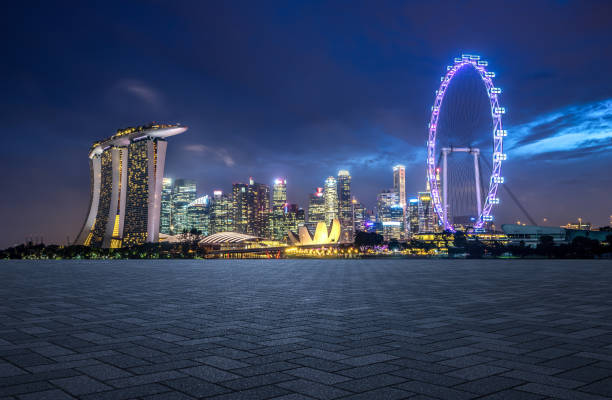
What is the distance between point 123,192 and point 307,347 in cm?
14135

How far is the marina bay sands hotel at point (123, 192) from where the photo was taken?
432 feet

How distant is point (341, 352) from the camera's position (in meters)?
6.04

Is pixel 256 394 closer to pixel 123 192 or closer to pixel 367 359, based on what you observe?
pixel 367 359

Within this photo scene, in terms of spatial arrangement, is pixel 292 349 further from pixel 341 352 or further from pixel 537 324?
pixel 537 324

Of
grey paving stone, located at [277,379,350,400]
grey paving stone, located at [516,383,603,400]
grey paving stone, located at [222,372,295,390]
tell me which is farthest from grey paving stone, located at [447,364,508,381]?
grey paving stone, located at [222,372,295,390]

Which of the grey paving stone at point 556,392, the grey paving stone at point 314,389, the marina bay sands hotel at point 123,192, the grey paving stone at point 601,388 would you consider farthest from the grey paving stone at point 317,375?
the marina bay sands hotel at point 123,192

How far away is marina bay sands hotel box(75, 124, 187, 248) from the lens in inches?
5182

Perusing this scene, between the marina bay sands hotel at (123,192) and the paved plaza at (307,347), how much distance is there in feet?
411

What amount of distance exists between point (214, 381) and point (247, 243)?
148732 mm

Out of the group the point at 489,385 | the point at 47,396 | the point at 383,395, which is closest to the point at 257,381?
the point at 383,395

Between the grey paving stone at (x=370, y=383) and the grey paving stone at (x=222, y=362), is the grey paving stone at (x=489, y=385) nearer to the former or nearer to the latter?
the grey paving stone at (x=370, y=383)

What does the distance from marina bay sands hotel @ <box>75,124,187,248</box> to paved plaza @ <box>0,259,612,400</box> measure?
125m

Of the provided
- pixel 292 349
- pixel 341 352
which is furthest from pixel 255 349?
pixel 341 352

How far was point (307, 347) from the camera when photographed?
20.9 feet
